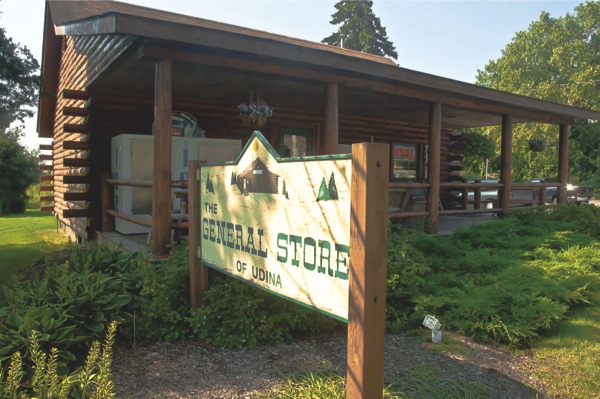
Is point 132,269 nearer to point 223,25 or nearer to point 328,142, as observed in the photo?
point 328,142

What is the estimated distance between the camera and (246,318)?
154 inches

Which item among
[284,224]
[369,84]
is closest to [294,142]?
[369,84]

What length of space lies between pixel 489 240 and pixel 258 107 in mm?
4284

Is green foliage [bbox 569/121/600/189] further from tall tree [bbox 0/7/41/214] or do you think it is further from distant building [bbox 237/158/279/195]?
distant building [bbox 237/158/279/195]

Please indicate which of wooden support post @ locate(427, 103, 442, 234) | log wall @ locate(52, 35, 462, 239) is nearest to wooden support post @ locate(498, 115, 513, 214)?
wooden support post @ locate(427, 103, 442, 234)

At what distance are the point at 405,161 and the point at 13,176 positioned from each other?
19.0m

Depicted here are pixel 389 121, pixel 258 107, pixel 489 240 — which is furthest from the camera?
pixel 389 121

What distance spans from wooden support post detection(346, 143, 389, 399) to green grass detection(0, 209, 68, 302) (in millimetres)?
5571

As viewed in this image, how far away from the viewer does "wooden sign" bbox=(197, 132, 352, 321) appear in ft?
7.79

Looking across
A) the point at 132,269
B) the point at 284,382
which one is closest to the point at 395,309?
the point at 284,382

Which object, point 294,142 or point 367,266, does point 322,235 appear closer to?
point 367,266

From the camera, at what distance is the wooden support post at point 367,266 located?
216 cm

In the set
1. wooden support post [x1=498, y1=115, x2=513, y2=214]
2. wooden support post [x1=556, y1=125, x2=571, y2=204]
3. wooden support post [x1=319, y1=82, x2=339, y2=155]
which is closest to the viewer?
wooden support post [x1=319, y1=82, x2=339, y2=155]

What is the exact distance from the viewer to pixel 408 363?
11.5ft
